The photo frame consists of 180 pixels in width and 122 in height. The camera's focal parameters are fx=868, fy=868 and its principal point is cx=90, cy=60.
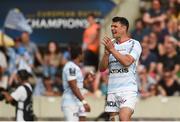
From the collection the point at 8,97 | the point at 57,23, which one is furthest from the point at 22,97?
the point at 57,23

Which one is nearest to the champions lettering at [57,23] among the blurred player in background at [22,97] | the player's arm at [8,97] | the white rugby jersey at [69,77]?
the white rugby jersey at [69,77]

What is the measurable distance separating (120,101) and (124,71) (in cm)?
47

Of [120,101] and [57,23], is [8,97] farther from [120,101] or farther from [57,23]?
[57,23]

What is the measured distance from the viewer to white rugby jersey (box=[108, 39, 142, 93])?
522 inches

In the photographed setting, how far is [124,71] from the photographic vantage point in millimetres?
13266

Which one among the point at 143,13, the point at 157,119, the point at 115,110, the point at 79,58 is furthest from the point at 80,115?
the point at 143,13

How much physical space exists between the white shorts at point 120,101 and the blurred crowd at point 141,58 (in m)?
6.94

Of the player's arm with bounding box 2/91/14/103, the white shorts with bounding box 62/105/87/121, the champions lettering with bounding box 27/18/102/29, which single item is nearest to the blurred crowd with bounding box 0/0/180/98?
the champions lettering with bounding box 27/18/102/29

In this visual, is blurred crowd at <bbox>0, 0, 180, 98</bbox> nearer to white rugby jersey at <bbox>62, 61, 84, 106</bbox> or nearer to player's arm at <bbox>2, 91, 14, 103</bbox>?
white rugby jersey at <bbox>62, 61, 84, 106</bbox>

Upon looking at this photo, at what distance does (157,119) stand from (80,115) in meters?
4.35

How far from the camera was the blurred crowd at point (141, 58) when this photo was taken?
20.9 metres

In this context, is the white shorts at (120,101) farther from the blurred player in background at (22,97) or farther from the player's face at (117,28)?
the blurred player in background at (22,97)

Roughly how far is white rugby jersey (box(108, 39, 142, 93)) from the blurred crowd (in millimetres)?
6977

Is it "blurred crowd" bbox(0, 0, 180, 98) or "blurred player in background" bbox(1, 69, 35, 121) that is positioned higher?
"blurred crowd" bbox(0, 0, 180, 98)
